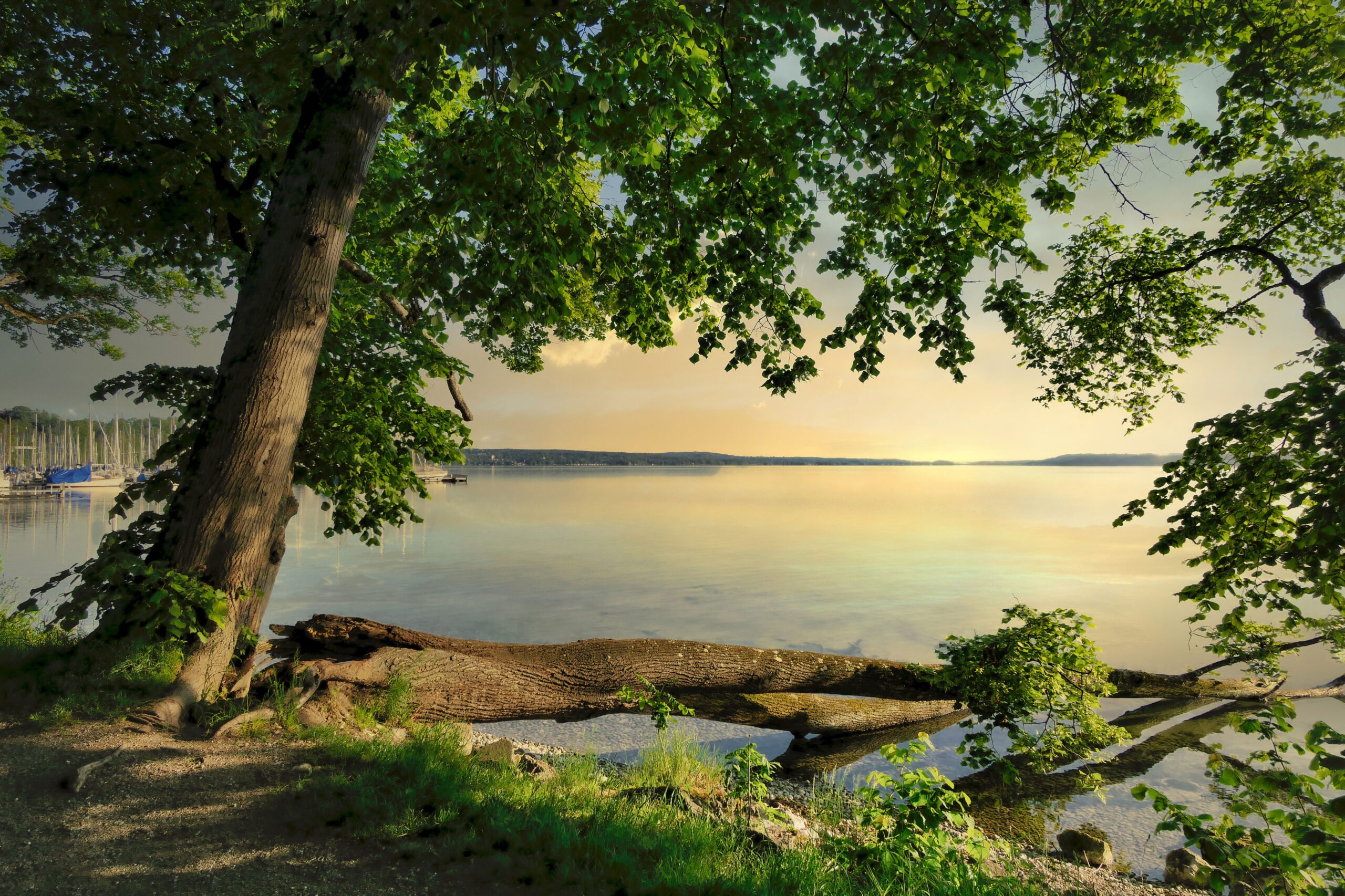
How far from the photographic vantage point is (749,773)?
15.2ft

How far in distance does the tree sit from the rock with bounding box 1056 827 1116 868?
603 centimetres

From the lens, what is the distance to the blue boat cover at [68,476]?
5819 cm

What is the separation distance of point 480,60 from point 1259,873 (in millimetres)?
10347

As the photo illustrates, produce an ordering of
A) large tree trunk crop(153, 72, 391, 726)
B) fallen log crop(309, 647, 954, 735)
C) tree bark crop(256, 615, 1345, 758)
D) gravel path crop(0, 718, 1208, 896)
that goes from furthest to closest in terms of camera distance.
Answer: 1. tree bark crop(256, 615, 1345, 758)
2. fallen log crop(309, 647, 954, 735)
3. large tree trunk crop(153, 72, 391, 726)
4. gravel path crop(0, 718, 1208, 896)

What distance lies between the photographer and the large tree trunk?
511cm

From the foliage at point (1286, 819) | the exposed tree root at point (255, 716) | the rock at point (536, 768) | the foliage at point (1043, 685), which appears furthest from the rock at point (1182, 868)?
the exposed tree root at point (255, 716)

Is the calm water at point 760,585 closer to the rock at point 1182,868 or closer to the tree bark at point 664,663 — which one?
the rock at point 1182,868

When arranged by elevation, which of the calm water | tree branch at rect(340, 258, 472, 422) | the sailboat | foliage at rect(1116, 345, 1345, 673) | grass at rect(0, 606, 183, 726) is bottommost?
the calm water

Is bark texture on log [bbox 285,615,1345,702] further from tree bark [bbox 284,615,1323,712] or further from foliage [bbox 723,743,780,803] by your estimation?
foliage [bbox 723,743,780,803]

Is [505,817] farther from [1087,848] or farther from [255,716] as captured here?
[1087,848]

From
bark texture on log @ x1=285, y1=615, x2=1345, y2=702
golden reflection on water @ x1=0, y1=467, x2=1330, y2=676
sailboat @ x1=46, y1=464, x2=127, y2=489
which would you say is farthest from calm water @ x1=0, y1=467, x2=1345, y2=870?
sailboat @ x1=46, y1=464, x2=127, y2=489

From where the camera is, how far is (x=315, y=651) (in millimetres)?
7223

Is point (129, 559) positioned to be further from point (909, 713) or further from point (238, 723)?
point (909, 713)

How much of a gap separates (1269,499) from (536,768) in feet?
22.8
